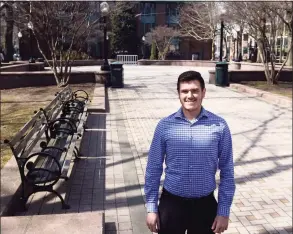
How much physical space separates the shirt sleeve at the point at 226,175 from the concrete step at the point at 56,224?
1.39m

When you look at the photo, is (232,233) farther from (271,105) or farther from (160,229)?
(271,105)

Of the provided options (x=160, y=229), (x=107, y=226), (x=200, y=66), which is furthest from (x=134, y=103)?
(x=200, y=66)

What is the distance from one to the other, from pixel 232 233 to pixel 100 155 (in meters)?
3.15

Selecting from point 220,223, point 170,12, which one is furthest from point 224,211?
point 170,12

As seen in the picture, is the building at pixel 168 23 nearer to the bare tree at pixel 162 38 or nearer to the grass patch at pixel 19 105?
the bare tree at pixel 162 38

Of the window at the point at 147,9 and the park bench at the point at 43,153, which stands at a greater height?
the window at the point at 147,9

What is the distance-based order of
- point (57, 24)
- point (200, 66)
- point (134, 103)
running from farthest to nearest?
point (200, 66) < point (57, 24) < point (134, 103)

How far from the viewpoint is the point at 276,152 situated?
604 centimetres

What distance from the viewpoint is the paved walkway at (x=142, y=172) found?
3.79 metres

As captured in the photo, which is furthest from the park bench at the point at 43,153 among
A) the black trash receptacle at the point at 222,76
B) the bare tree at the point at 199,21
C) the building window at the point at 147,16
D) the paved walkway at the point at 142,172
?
the building window at the point at 147,16

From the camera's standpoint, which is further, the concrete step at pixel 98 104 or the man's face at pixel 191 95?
the concrete step at pixel 98 104

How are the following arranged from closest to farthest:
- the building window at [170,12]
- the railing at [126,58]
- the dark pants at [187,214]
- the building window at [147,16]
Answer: the dark pants at [187,214], the railing at [126,58], the building window at [147,16], the building window at [170,12]

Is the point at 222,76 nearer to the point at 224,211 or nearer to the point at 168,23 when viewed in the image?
the point at 224,211

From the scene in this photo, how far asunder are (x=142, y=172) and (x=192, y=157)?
10.9 feet
